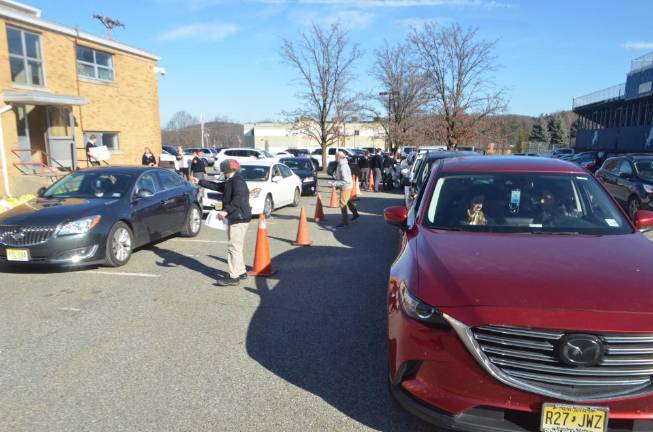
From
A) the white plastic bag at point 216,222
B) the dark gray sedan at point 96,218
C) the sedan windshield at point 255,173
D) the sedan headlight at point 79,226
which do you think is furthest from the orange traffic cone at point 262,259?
the sedan windshield at point 255,173

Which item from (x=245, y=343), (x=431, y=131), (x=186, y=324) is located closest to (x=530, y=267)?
(x=245, y=343)

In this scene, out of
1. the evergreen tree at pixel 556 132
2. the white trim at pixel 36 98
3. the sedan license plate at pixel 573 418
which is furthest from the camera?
the evergreen tree at pixel 556 132

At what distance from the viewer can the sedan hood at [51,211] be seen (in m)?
6.92

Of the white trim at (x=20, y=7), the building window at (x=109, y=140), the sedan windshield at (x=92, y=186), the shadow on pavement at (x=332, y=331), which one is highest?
the white trim at (x=20, y=7)

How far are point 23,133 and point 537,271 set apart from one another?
21267 millimetres

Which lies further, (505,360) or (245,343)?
(245,343)

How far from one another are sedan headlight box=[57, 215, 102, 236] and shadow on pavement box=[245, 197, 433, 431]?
2584 millimetres

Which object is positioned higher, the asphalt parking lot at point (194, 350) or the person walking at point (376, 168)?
the person walking at point (376, 168)

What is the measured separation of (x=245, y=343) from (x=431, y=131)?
24.0 meters

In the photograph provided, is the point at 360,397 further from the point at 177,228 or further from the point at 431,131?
the point at 431,131

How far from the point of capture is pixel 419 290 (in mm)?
2906

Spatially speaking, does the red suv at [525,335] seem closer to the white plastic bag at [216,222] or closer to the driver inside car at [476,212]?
the driver inside car at [476,212]

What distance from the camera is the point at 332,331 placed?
4895mm

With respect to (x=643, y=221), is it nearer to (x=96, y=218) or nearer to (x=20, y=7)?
(x=96, y=218)
